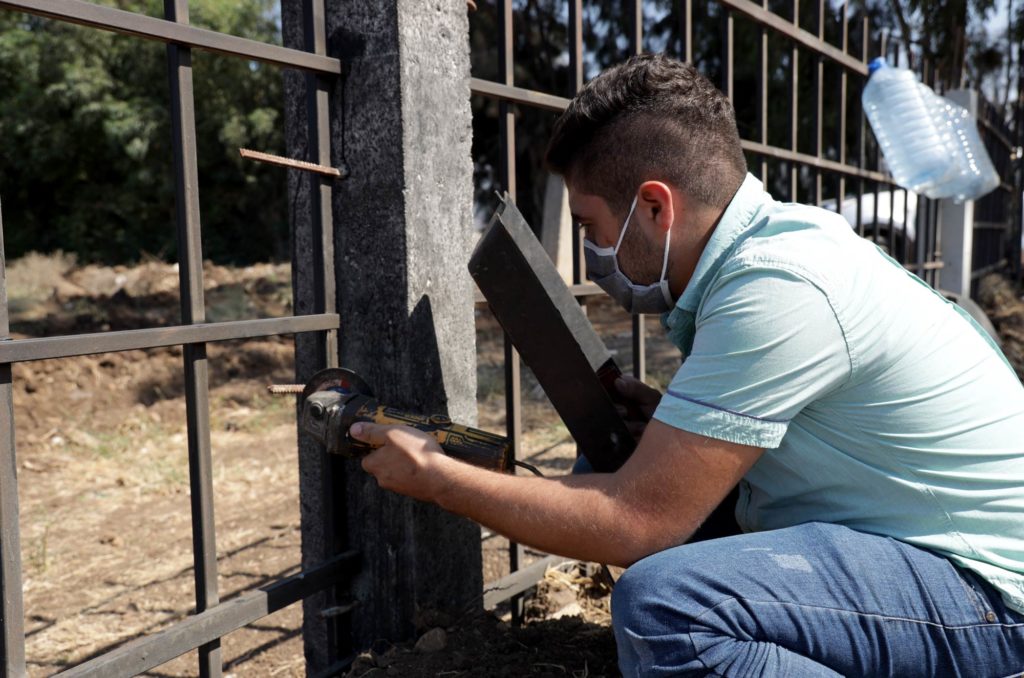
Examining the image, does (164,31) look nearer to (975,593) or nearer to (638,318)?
(638,318)

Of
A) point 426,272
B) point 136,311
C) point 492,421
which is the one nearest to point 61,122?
point 136,311

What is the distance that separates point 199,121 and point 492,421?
50.5 ft

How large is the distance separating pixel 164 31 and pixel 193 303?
1.62ft

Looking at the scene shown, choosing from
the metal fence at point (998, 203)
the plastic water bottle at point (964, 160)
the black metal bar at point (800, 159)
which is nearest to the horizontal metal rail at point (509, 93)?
the black metal bar at point (800, 159)

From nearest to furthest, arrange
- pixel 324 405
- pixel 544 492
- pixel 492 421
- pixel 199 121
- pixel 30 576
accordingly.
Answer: pixel 544 492 → pixel 324 405 → pixel 30 576 → pixel 492 421 → pixel 199 121

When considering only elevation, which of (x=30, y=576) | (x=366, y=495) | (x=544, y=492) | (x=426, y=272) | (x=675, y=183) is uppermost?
(x=675, y=183)

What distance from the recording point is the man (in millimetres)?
1474

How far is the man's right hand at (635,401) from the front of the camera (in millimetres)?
2102

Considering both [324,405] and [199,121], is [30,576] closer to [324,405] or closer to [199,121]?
[324,405]

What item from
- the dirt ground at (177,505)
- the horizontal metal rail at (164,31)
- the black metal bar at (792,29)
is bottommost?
the dirt ground at (177,505)

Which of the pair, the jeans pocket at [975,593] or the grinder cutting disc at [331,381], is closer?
the jeans pocket at [975,593]

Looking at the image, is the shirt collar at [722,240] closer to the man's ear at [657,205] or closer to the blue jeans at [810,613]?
the man's ear at [657,205]

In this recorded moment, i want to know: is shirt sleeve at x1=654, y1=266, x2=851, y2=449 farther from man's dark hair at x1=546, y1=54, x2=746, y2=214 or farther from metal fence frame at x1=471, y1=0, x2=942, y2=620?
metal fence frame at x1=471, y1=0, x2=942, y2=620

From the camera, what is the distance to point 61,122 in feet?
65.9
